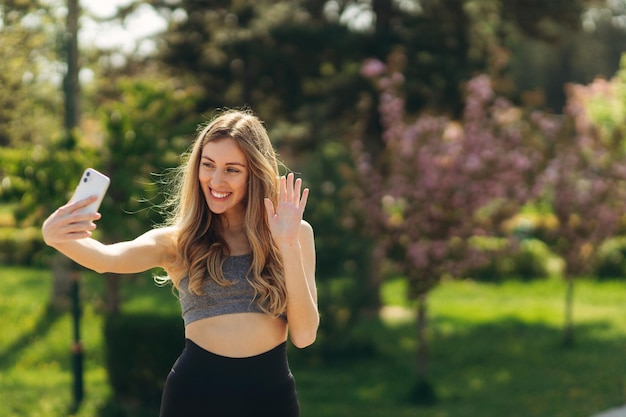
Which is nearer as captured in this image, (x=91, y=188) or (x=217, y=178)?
(x=91, y=188)

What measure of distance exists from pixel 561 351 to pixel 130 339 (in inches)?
273

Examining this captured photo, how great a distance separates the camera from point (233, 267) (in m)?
2.91

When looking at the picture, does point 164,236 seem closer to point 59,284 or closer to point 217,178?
point 217,178

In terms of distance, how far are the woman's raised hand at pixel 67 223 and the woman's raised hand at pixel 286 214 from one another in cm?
54

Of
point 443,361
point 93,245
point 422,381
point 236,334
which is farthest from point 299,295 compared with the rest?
point 443,361

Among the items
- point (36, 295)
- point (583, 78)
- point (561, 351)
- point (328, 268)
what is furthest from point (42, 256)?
point (583, 78)

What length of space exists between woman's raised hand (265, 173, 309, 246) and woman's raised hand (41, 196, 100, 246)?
0.54 meters

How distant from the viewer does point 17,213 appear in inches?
318

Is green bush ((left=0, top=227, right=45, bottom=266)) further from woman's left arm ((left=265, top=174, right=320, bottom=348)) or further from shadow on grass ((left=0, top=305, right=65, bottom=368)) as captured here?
woman's left arm ((left=265, top=174, right=320, bottom=348))

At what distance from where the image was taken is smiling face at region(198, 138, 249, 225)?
113 inches

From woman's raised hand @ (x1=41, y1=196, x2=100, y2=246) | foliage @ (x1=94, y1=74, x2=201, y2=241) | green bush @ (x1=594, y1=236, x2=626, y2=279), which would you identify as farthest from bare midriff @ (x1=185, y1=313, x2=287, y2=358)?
green bush @ (x1=594, y1=236, x2=626, y2=279)

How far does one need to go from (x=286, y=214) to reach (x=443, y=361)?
10.7 m

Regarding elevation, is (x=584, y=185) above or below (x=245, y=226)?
above

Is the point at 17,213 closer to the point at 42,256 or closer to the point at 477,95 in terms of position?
the point at 42,256
